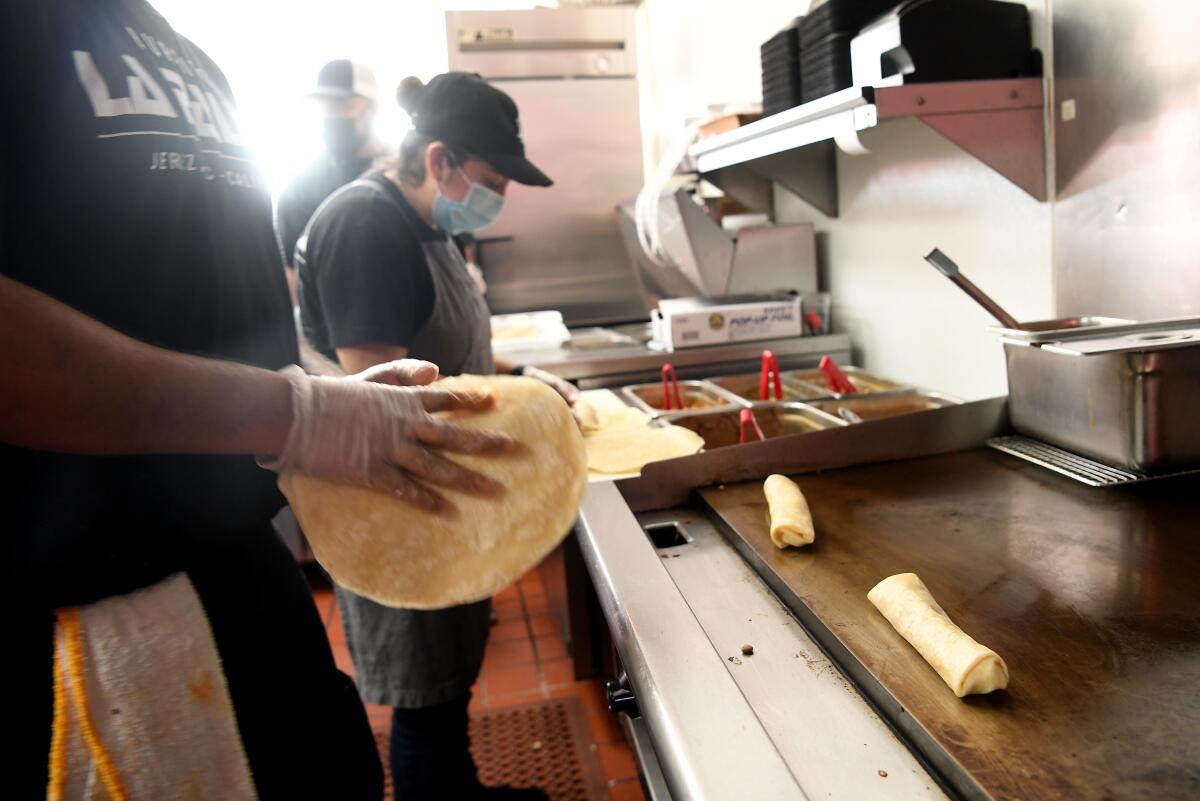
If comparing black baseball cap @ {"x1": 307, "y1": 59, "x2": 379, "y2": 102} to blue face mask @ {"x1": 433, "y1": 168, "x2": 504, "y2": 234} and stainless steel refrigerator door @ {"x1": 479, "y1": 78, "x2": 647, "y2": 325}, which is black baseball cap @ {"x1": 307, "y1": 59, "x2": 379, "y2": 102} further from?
blue face mask @ {"x1": 433, "y1": 168, "x2": 504, "y2": 234}

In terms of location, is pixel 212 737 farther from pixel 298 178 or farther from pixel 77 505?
pixel 298 178

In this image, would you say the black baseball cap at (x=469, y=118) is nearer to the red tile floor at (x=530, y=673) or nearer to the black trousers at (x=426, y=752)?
the black trousers at (x=426, y=752)

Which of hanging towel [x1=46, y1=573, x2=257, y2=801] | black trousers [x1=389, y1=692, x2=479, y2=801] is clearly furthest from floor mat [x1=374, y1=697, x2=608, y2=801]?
hanging towel [x1=46, y1=573, x2=257, y2=801]

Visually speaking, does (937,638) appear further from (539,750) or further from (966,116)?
(539,750)

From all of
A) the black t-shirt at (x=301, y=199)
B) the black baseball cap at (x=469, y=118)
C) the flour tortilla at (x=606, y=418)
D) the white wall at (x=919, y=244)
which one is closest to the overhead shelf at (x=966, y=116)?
the white wall at (x=919, y=244)

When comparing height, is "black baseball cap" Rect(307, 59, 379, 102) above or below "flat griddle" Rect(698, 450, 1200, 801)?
above

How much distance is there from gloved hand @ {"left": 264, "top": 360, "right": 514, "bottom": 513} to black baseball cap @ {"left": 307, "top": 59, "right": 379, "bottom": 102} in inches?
110

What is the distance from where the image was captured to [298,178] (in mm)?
3201

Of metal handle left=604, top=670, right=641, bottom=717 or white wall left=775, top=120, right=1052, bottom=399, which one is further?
white wall left=775, top=120, right=1052, bottom=399

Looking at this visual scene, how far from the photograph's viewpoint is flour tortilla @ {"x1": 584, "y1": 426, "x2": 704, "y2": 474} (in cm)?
167

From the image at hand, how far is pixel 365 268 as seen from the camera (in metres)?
1.63

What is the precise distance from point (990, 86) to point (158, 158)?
1.51 metres

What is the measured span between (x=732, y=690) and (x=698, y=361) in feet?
6.10

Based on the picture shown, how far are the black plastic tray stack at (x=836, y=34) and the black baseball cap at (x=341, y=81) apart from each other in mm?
2043
